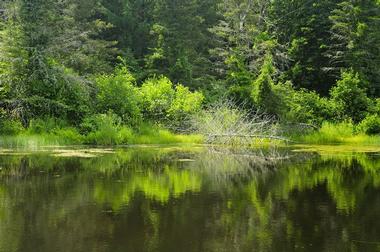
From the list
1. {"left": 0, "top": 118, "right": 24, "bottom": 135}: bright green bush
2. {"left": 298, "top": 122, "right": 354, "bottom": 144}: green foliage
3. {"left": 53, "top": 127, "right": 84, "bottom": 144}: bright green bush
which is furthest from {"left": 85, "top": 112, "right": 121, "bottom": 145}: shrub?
{"left": 298, "top": 122, "right": 354, "bottom": 144}: green foliage

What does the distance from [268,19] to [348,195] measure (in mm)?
32217

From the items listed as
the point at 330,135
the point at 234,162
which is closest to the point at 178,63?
the point at 330,135

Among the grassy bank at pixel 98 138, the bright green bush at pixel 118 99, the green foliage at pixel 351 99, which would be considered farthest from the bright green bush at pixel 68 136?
the green foliage at pixel 351 99

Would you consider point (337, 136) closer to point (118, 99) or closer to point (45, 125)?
point (118, 99)

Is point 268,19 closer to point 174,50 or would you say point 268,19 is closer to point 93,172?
point 174,50

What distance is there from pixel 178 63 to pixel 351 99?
12.9 m

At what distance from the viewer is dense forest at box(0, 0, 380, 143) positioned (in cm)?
2850

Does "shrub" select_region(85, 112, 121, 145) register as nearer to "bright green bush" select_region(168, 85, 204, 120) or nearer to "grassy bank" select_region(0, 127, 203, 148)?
"grassy bank" select_region(0, 127, 203, 148)

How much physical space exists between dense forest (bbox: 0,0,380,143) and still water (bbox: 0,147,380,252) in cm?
939

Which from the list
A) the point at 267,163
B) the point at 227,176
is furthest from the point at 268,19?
the point at 227,176

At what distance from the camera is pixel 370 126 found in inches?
1236

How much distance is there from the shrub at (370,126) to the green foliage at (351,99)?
1.56m

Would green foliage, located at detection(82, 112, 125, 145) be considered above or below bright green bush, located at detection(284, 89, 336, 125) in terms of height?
below

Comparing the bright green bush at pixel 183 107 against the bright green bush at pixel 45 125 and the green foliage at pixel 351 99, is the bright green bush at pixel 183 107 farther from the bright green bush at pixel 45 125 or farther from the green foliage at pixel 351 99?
the green foliage at pixel 351 99
